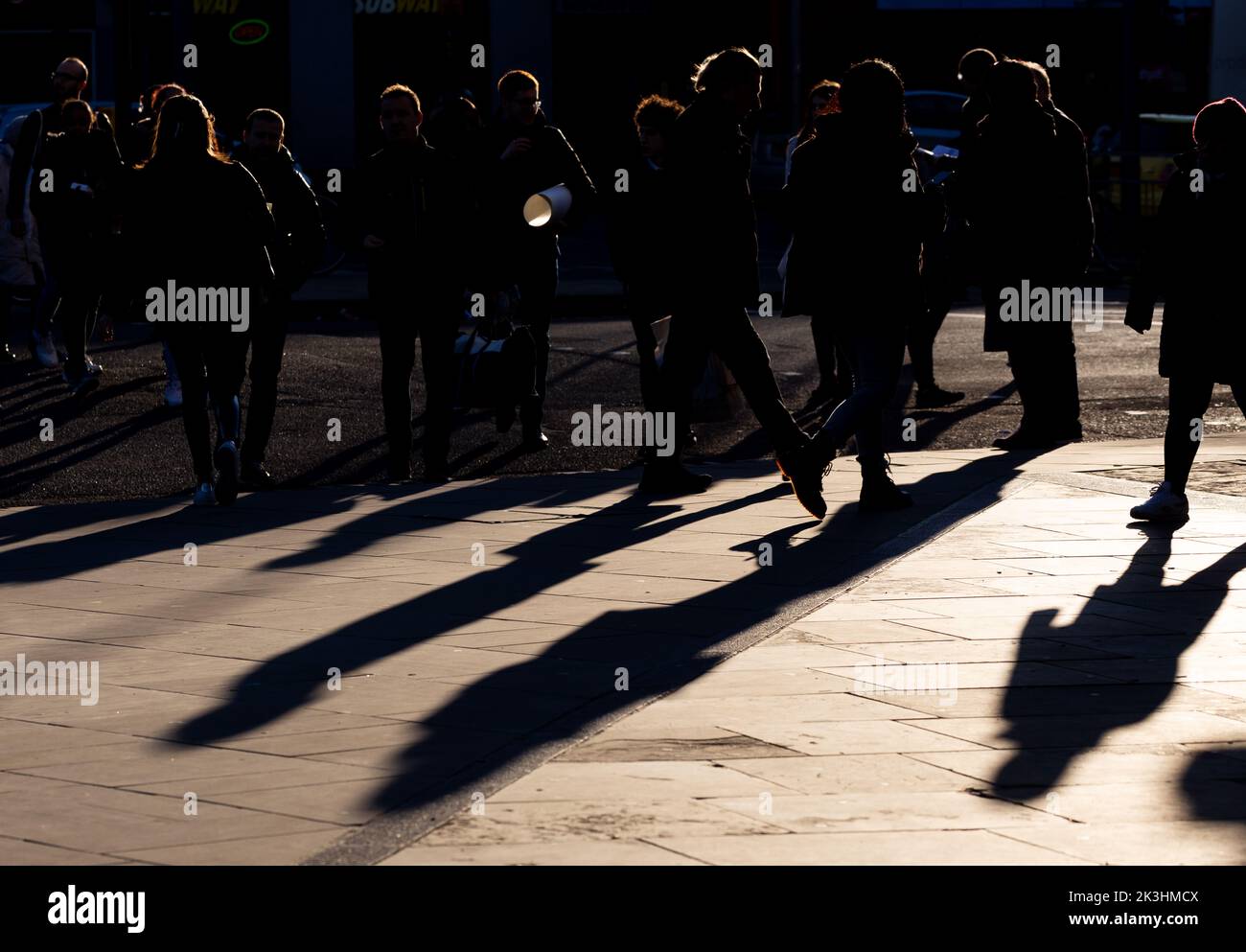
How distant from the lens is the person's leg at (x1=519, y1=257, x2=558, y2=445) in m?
10.9

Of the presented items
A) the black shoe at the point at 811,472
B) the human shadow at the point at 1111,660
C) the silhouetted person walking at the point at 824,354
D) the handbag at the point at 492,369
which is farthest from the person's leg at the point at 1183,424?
the handbag at the point at 492,369

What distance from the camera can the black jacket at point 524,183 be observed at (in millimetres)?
10703

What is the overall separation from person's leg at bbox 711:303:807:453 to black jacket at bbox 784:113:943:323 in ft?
1.08

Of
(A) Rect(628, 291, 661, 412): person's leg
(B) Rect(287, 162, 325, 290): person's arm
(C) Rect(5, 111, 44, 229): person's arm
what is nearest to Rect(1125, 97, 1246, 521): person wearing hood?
(A) Rect(628, 291, 661, 412): person's leg

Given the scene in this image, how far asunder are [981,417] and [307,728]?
23.9 ft

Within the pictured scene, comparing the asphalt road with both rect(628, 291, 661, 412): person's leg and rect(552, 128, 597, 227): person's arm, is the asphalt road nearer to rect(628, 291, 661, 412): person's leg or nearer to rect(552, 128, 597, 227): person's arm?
rect(628, 291, 661, 412): person's leg

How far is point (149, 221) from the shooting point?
955 cm

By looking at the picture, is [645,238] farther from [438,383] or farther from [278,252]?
[278,252]

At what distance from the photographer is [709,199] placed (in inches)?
359

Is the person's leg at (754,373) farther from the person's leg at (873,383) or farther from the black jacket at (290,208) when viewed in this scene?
the black jacket at (290,208)

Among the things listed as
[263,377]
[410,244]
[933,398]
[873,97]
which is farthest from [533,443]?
[873,97]

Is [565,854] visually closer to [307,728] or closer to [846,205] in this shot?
[307,728]

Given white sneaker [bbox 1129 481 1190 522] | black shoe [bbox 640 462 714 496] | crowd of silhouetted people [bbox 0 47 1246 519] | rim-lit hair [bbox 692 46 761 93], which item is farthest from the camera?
black shoe [bbox 640 462 714 496]

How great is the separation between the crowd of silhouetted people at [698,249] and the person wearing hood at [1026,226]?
0.5 inches
